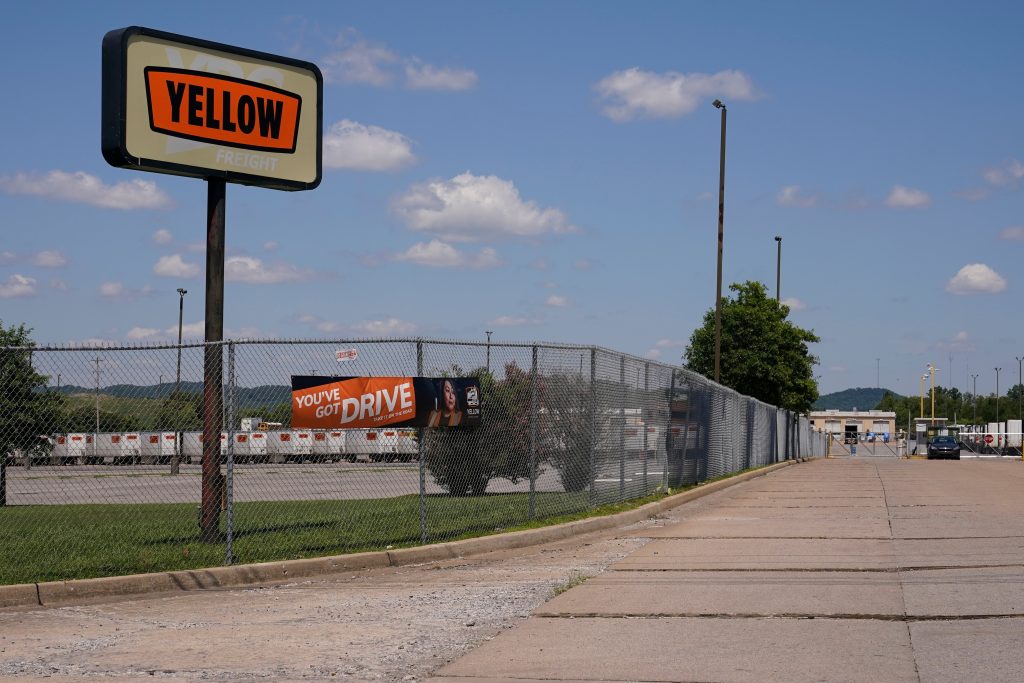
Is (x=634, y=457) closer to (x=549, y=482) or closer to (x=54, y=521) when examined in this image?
(x=549, y=482)

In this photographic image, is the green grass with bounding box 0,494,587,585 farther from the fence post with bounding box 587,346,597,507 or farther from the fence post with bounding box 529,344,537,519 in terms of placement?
the fence post with bounding box 587,346,597,507

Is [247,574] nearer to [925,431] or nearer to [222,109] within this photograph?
[222,109]

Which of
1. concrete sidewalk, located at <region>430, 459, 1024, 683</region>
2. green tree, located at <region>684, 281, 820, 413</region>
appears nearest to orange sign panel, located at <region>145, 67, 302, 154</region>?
concrete sidewalk, located at <region>430, 459, 1024, 683</region>

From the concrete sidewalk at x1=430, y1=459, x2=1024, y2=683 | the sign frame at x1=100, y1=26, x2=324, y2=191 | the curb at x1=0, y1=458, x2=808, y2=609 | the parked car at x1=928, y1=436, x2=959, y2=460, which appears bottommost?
the parked car at x1=928, y1=436, x2=959, y2=460

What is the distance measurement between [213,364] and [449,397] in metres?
2.66

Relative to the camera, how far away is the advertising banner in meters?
11.2

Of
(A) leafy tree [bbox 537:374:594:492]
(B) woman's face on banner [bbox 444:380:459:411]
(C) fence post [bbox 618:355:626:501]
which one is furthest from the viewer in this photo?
(C) fence post [bbox 618:355:626:501]

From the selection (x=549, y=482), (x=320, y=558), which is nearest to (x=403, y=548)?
(x=320, y=558)

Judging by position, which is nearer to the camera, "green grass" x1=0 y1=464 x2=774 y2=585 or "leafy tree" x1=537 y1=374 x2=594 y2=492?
"green grass" x1=0 y1=464 x2=774 y2=585

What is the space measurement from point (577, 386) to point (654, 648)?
8.03m

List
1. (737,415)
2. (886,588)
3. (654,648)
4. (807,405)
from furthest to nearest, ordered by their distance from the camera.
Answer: (807,405)
(737,415)
(886,588)
(654,648)

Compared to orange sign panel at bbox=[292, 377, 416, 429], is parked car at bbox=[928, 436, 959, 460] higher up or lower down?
lower down

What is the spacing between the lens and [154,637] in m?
8.07

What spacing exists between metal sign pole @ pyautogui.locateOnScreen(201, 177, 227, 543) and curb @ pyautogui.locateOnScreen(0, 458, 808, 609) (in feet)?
4.63
